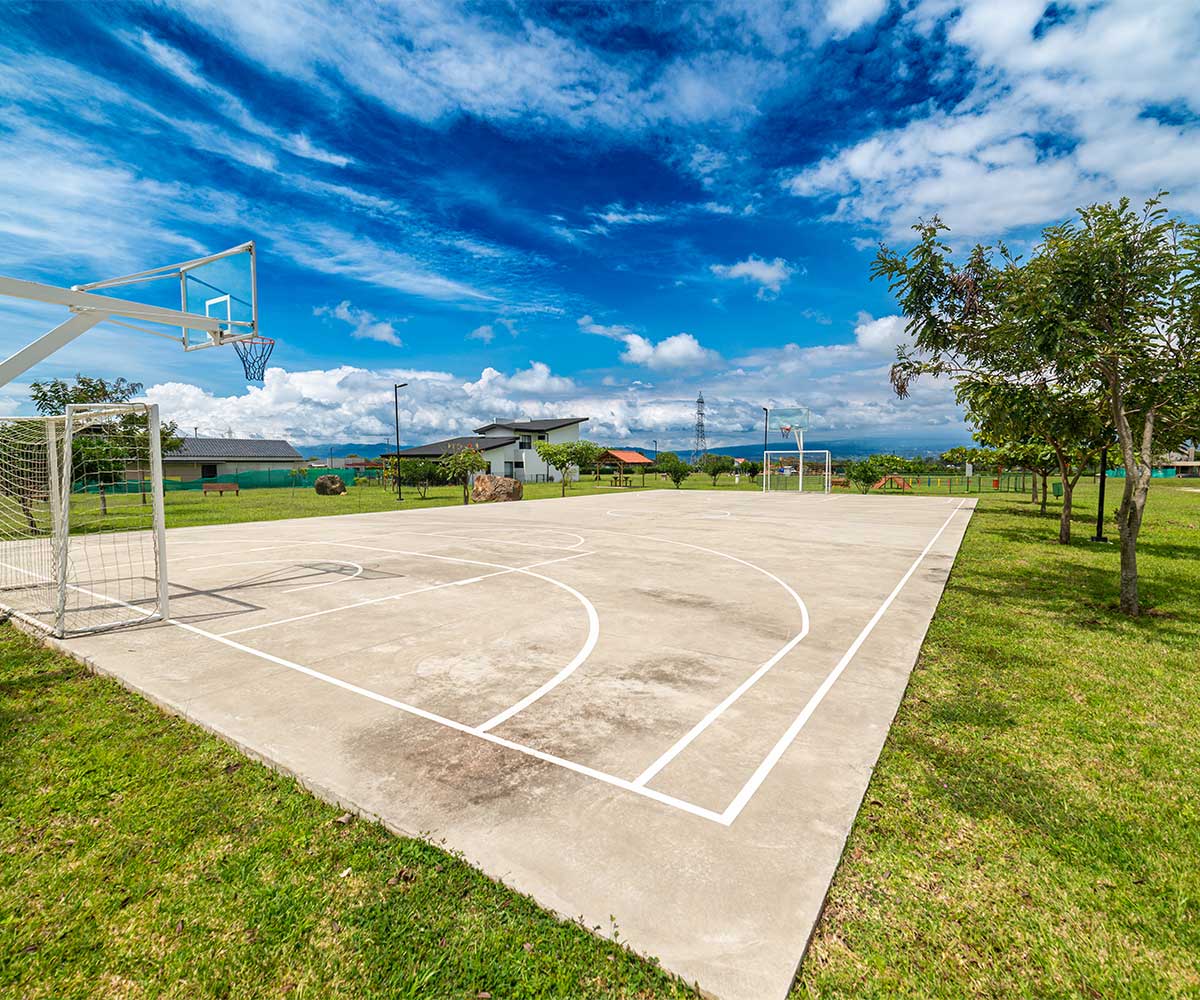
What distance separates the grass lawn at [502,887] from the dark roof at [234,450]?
69.8 m

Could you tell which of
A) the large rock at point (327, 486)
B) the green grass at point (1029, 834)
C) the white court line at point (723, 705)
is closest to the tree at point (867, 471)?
the green grass at point (1029, 834)

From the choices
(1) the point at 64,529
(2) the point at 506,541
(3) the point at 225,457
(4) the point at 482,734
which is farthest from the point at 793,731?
(3) the point at 225,457

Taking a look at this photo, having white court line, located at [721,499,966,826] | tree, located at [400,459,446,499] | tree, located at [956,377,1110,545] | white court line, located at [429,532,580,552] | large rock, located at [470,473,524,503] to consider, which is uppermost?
tree, located at [956,377,1110,545]

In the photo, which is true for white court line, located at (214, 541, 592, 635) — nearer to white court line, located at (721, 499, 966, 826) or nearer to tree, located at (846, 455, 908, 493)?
white court line, located at (721, 499, 966, 826)

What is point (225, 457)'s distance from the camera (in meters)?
65.1

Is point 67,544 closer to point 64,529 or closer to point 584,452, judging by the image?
point 64,529

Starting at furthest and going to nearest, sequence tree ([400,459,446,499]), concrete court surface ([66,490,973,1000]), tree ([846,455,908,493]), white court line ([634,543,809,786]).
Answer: tree ([846,455,908,493]) < tree ([400,459,446,499]) < white court line ([634,543,809,786]) < concrete court surface ([66,490,973,1000])

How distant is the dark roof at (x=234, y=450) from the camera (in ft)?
210

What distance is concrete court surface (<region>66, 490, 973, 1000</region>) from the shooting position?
3.02 metres

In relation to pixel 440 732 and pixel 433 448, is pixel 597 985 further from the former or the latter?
pixel 433 448

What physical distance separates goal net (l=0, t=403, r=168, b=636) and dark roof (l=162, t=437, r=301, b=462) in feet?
184

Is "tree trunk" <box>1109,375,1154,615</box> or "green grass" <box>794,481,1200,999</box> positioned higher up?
"tree trunk" <box>1109,375,1154,615</box>

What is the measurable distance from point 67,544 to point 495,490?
25333 mm

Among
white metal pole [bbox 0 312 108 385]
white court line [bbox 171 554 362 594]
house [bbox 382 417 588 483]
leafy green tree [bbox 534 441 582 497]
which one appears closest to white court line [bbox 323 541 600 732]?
white court line [bbox 171 554 362 594]
